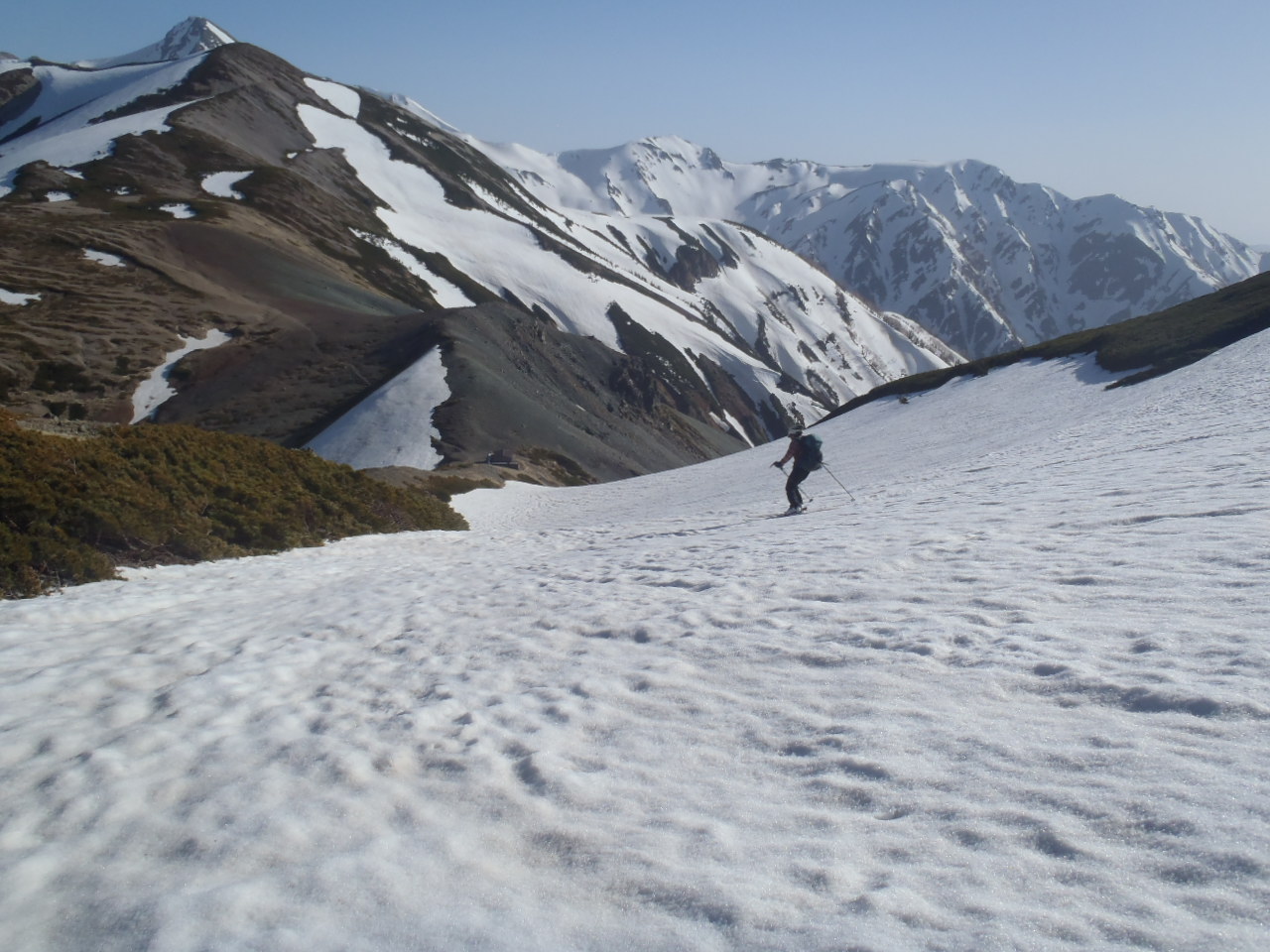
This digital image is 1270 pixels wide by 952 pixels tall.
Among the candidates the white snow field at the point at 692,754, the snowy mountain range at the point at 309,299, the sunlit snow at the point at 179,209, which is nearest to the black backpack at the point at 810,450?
the white snow field at the point at 692,754

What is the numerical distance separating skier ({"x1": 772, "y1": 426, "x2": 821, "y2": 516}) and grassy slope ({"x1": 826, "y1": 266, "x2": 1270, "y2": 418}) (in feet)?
64.6

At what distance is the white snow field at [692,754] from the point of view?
3.76 metres

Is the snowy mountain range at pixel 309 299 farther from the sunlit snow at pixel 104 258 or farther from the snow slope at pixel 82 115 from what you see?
the snow slope at pixel 82 115

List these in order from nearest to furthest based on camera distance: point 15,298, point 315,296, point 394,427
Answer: point 394,427 → point 15,298 → point 315,296

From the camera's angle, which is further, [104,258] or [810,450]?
[104,258]

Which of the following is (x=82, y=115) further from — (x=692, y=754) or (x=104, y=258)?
(x=692, y=754)

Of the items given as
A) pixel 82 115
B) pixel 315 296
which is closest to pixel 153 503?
pixel 315 296

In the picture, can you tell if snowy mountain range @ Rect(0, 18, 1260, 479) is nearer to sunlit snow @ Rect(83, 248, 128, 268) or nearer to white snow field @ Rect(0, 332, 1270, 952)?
sunlit snow @ Rect(83, 248, 128, 268)

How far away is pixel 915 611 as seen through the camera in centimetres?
767

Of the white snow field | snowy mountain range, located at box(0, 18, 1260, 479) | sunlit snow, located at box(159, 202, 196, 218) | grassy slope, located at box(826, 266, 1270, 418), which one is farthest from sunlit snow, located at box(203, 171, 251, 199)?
the white snow field

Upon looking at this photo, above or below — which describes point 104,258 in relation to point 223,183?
below

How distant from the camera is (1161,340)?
3672 cm

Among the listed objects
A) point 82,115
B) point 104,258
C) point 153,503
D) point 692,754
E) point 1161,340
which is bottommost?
point 692,754

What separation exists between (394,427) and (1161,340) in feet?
137
